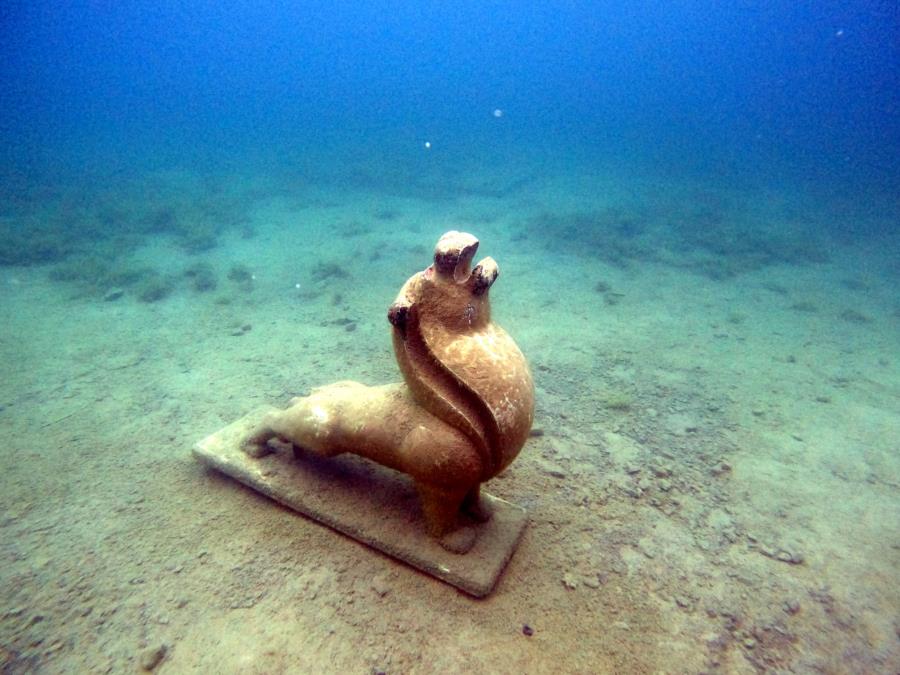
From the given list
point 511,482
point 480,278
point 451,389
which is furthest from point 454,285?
point 511,482

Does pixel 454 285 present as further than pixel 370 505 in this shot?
No

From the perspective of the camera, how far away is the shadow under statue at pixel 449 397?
285cm

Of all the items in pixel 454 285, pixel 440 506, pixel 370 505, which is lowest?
pixel 370 505

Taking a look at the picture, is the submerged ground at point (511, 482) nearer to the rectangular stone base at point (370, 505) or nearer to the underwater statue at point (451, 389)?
the rectangular stone base at point (370, 505)

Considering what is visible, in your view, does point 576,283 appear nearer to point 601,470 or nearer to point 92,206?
point 601,470

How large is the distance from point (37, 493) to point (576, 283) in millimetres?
9555

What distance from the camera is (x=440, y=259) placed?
289cm

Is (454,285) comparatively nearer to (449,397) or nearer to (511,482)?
(449,397)

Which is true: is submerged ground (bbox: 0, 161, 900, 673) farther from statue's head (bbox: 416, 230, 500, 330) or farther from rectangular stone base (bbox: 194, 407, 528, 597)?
statue's head (bbox: 416, 230, 500, 330)

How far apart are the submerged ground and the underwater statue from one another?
92cm

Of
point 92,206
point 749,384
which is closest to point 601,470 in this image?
point 749,384

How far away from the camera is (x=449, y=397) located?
2.89 meters

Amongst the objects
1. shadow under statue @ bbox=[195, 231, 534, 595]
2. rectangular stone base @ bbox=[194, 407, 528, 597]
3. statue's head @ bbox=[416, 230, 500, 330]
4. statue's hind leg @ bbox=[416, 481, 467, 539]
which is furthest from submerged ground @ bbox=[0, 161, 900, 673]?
statue's head @ bbox=[416, 230, 500, 330]

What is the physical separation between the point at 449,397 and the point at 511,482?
177 centimetres
